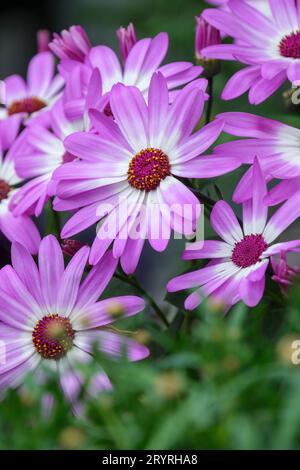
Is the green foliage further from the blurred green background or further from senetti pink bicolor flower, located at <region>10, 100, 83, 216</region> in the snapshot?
senetti pink bicolor flower, located at <region>10, 100, 83, 216</region>

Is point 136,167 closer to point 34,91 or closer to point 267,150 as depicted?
point 267,150

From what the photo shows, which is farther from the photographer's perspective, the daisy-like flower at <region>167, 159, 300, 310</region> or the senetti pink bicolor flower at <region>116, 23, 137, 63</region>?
the senetti pink bicolor flower at <region>116, 23, 137, 63</region>

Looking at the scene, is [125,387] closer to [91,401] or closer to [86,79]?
[91,401]

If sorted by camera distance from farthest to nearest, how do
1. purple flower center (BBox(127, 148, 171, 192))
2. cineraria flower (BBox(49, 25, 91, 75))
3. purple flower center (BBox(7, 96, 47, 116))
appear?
1. purple flower center (BBox(7, 96, 47, 116))
2. cineraria flower (BBox(49, 25, 91, 75))
3. purple flower center (BBox(127, 148, 171, 192))

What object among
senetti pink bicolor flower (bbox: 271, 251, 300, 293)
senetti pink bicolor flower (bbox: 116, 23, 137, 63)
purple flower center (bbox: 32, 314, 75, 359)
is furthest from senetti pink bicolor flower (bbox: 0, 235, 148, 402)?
senetti pink bicolor flower (bbox: 116, 23, 137, 63)

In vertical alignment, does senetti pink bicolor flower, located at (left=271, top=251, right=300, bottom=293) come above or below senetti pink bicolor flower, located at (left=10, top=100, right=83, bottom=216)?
below

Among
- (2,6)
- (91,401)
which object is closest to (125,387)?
(91,401)

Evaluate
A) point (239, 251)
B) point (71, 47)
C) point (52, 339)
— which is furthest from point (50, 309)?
point (71, 47)
